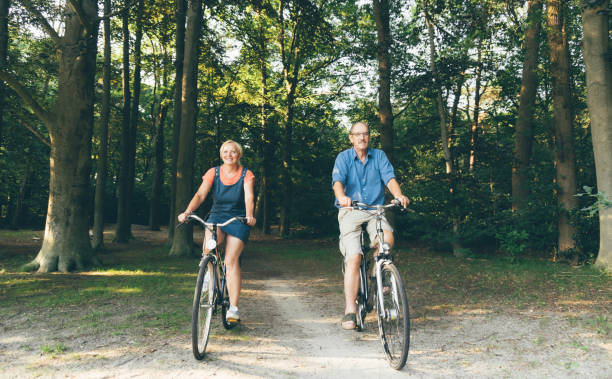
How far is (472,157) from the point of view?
1202 centimetres

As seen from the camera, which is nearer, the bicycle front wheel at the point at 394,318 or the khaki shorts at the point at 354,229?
the bicycle front wheel at the point at 394,318

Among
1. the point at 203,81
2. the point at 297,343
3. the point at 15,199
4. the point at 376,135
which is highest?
the point at 203,81

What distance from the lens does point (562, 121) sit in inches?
417

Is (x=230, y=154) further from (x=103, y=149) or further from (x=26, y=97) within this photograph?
(x=103, y=149)

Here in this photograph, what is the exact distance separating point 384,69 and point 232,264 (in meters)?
9.64

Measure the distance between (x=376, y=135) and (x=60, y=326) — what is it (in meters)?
16.3

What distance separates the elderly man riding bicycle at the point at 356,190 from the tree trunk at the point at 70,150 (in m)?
6.69

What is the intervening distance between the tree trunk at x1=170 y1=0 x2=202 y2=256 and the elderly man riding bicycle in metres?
8.15

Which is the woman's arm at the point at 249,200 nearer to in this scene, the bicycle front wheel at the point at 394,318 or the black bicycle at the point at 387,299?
the black bicycle at the point at 387,299

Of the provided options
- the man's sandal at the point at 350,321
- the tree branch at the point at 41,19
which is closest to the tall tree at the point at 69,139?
the tree branch at the point at 41,19

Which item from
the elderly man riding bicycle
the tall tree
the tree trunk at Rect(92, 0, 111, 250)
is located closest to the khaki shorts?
the elderly man riding bicycle

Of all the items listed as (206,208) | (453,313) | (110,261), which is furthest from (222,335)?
(206,208)

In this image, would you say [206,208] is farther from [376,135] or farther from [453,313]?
[453,313]

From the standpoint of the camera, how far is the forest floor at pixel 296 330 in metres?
3.31
